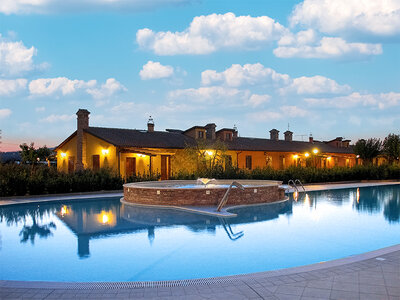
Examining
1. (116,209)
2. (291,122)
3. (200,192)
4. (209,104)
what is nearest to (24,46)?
(116,209)

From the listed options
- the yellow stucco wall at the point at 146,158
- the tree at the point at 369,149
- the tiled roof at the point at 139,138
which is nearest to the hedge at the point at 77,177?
the yellow stucco wall at the point at 146,158

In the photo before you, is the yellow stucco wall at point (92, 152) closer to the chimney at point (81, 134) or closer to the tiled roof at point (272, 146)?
the chimney at point (81, 134)

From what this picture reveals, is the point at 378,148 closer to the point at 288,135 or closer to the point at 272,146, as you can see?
the point at 288,135

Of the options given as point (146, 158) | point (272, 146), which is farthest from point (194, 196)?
point (272, 146)

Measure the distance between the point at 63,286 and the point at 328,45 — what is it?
21675 mm

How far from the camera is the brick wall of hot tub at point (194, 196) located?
47.2 ft

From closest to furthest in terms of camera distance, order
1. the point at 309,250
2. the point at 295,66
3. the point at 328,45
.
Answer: the point at 309,250 < the point at 328,45 < the point at 295,66

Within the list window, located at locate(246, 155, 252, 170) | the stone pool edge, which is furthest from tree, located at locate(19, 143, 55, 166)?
the stone pool edge

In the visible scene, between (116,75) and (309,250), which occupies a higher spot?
(116,75)

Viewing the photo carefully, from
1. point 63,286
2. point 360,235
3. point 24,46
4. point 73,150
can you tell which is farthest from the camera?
point 73,150

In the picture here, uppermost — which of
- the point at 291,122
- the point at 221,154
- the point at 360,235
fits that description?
the point at 291,122

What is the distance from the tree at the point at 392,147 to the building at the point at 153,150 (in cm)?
694

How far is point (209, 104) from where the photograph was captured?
113 feet

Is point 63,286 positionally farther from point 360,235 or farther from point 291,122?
point 291,122
